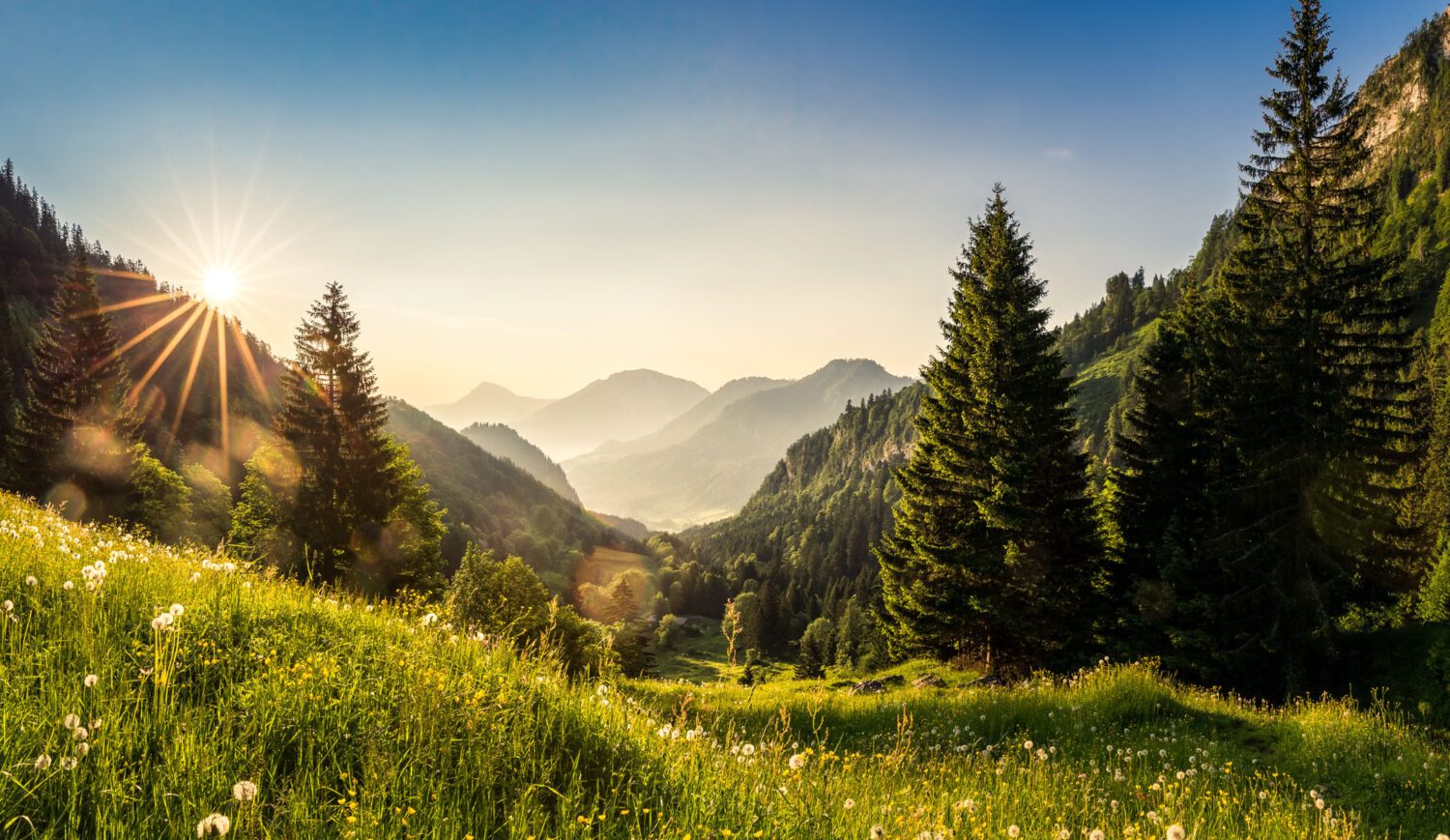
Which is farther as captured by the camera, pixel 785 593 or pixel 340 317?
pixel 785 593

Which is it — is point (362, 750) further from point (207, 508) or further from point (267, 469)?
point (207, 508)

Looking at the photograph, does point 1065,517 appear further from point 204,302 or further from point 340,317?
point 204,302

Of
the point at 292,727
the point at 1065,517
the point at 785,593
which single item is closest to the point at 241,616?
the point at 292,727

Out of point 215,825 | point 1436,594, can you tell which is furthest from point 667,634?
point 215,825

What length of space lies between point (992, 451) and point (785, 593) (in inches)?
4863

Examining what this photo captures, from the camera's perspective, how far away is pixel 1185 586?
2258 cm

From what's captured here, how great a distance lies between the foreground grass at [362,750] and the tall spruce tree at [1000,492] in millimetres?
14555

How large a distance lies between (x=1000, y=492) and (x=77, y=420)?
54727mm

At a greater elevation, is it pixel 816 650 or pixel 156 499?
pixel 156 499

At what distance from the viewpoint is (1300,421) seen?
1995 centimetres

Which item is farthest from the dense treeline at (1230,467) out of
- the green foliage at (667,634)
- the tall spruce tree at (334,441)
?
the green foliage at (667,634)

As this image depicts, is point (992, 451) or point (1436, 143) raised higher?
point (1436, 143)

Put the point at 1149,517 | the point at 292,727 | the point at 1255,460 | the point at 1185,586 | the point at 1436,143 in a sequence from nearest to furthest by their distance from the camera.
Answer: the point at 292,727
the point at 1255,460
the point at 1185,586
the point at 1149,517
the point at 1436,143

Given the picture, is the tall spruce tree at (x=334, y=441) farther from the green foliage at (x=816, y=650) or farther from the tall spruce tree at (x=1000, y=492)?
the green foliage at (x=816, y=650)
